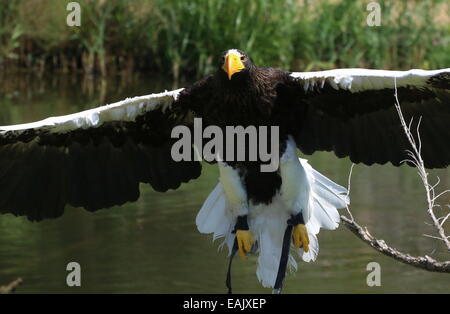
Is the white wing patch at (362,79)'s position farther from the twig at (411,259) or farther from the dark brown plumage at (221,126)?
the twig at (411,259)

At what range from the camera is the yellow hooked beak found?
6.19 metres

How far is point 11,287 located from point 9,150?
2.48 meters

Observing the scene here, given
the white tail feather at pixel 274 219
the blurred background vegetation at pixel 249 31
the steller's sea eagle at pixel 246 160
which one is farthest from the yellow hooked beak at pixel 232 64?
the blurred background vegetation at pixel 249 31

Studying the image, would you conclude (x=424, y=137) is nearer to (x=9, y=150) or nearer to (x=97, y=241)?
(x=9, y=150)

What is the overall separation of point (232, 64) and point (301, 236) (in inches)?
51.2

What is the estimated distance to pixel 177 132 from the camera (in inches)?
270

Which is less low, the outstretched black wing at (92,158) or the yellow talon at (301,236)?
the outstretched black wing at (92,158)

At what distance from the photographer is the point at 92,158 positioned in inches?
275

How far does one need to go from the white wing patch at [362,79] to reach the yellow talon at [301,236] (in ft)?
3.09

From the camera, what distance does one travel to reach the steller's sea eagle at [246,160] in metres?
6.37

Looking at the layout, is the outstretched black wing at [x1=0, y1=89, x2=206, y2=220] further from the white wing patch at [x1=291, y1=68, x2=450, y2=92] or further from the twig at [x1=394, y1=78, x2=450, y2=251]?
the twig at [x1=394, y1=78, x2=450, y2=251]

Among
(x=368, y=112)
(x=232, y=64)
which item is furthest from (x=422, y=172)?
(x=232, y=64)

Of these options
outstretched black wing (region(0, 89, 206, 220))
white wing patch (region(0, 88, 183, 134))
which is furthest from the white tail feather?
white wing patch (region(0, 88, 183, 134))

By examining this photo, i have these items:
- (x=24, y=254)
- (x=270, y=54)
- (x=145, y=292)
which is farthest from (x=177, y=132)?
(x=270, y=54)
